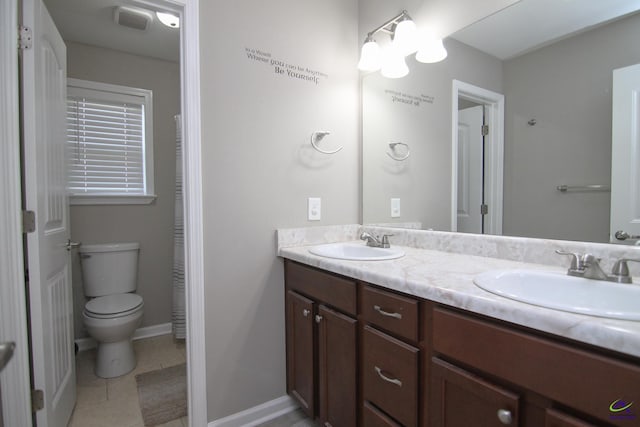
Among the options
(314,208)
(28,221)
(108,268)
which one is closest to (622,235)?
(314,208)

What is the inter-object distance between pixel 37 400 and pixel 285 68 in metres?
1.91

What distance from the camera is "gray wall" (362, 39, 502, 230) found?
4.81ft

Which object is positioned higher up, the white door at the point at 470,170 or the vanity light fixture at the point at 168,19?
the vanity light fixture at the point at 168,19

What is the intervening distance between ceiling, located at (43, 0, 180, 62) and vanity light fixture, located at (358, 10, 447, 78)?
1478mm

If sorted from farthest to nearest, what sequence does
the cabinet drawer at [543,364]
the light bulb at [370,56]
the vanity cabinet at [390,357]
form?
the light bulb at [370,56] → the vanity cabinet at [390,357] → the cabinet drawer at [543,364]

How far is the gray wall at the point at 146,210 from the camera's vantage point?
2420 mm

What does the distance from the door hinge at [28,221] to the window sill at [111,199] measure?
128 centimetres

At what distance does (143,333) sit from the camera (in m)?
2.66

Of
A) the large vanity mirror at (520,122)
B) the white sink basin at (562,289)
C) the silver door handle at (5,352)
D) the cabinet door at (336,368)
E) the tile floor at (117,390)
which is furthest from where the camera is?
the tile floor at (117,390)

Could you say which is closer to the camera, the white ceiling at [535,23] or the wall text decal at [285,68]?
the white ceiling at [535,23]

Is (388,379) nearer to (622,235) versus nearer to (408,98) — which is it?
(622,235)

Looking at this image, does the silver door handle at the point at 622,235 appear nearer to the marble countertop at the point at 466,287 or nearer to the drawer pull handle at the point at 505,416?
the marble countertop at the point at 466,287

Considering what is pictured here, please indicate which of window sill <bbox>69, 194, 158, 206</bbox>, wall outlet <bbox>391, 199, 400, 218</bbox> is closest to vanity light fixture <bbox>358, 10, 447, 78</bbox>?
wall outlet <bbox>391, 199, 400, 218</bbox>

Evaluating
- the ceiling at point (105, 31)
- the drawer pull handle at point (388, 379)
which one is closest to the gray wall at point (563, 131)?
the drawer pull handle at point (388, 379)
